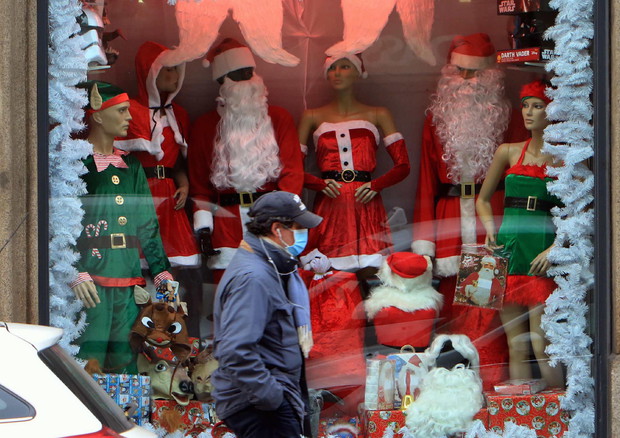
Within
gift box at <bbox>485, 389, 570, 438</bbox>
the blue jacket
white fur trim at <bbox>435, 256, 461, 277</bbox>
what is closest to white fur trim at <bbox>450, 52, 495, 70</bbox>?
white fur trim at <bbox>435, 256, 461, 277</bbox>

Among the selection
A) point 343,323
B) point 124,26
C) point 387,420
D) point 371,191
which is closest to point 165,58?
point 124,26

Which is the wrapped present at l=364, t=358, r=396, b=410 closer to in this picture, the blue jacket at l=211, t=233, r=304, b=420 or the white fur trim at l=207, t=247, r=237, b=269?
the white fur trim at l=207, t=247, r=237, b=269

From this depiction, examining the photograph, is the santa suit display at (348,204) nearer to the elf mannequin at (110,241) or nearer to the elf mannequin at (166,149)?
the elf mannequin at (166,149)

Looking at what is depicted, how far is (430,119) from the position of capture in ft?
23.8

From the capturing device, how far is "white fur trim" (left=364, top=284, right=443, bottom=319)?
6.85 m

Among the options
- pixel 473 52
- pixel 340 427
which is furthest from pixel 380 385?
pixel 473 52

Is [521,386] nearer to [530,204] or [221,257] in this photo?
[530,204]

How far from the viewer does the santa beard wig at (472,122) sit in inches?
277

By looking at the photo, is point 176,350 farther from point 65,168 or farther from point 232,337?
point 232,337

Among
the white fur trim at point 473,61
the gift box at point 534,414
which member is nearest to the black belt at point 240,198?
the white fur trim at point 473,61

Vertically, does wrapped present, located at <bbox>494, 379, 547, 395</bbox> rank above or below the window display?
below

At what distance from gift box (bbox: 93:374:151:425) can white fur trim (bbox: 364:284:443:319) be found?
4.74ft

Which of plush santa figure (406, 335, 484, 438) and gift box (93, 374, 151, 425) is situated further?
gift box (93, 374, 151, 425)

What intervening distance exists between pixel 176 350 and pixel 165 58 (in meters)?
1.86
